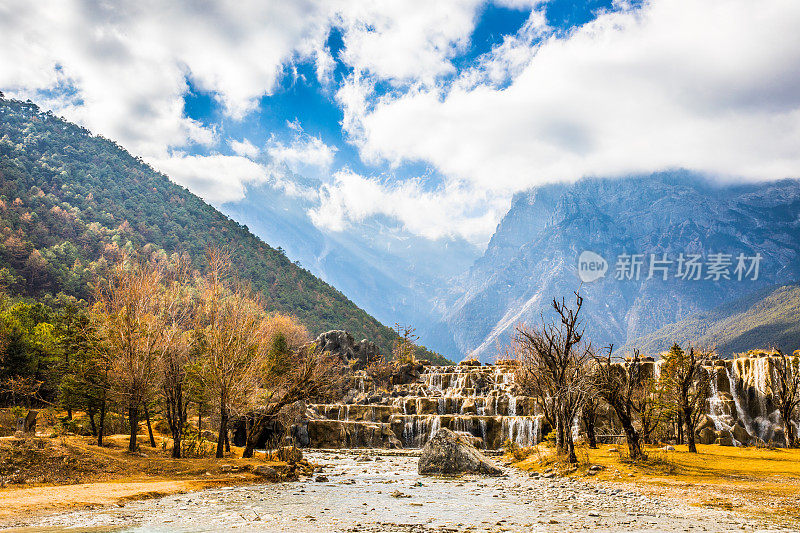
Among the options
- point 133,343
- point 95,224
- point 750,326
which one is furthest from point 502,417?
point 750,326

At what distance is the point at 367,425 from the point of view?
1854 inches

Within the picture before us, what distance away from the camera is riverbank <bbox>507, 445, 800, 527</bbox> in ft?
50.4

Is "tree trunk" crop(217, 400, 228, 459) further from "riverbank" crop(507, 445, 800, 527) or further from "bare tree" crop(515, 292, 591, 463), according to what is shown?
"riverbank" crop(507, 445, 800, 527)

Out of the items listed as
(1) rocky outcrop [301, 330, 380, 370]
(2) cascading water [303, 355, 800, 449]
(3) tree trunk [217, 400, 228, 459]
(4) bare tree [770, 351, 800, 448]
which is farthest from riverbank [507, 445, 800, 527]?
(1) rocky outcrop [301, 330, 380, 370]

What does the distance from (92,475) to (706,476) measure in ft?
79.0

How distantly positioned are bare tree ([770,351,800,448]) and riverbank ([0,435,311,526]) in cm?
3217

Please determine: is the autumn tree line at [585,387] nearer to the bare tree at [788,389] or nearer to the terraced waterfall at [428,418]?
the bare tree at [788,389]

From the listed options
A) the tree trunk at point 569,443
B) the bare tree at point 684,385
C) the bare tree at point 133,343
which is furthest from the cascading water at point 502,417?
the bare tree at point 133,343

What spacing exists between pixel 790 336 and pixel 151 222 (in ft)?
498

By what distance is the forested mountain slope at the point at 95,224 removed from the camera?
87.2 meters

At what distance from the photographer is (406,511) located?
15719mm

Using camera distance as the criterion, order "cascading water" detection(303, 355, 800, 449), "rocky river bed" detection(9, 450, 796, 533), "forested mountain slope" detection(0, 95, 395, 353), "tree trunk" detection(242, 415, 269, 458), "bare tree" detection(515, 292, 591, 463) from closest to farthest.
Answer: "rocky river bed" detection(9, 450, 796, 533) < "bare tree" detection(515, 292, 591, 463) < "tree trunk" detection(242, 415, 269, 458) < "cascading water" detection(303, 355, 800, 449) < "forested mountain slope" detection(0, 95, 395, 353)

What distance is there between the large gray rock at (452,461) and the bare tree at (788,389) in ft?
74.9

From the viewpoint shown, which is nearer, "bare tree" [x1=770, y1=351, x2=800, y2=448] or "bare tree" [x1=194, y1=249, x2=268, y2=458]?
"bare tree" [x1=194, y1=249, x2=268, y2=458]
